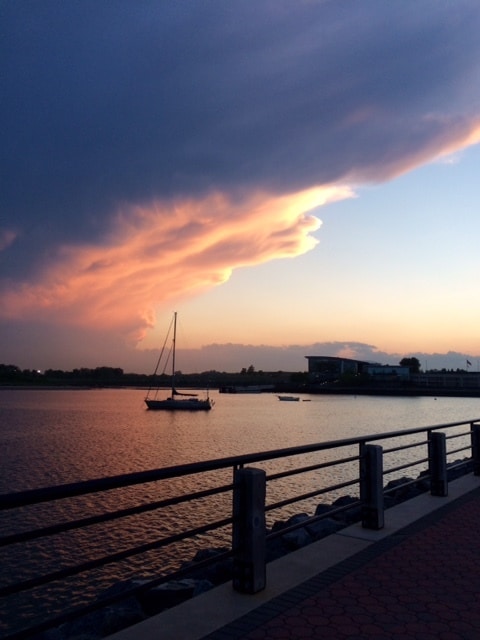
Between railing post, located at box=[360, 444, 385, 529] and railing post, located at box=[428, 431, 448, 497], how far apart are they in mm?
2501

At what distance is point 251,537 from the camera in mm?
5414

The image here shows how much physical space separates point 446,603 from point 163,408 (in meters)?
94.4

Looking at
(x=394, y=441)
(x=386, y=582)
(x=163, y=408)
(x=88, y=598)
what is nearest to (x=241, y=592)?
(x=386, y=582)

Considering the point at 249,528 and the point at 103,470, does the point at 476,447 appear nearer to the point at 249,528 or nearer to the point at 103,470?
the point at 249,528

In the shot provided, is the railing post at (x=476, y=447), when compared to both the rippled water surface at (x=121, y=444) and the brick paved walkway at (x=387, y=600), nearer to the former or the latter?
the brick paved walkway at (x=387, y=600)

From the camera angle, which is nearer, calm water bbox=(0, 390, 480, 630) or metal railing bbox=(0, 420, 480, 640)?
metal railing bbox=(0, 420, 480, 640)

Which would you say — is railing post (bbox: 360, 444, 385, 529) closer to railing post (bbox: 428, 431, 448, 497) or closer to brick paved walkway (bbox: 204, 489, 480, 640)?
brick paved walkway (bbox: 204, 489, 480, 640)

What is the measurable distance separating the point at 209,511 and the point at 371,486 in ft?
42.1

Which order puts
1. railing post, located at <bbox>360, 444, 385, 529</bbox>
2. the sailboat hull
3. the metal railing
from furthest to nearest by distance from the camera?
the sailboat hull < railing post, located at <bbox>360, 444, 385, 529</bbox> < the metal railing

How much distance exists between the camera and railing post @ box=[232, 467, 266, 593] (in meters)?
5.44

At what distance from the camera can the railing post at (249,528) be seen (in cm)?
544

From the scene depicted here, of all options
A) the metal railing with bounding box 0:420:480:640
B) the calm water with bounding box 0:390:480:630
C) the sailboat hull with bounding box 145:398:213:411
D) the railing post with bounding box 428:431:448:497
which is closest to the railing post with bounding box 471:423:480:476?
the metal railing with bounding box 0:420:480:640

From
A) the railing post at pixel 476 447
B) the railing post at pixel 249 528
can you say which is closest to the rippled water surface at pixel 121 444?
the railing post at pixel 476 447

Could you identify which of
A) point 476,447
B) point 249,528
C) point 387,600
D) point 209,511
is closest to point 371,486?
point 387,600
